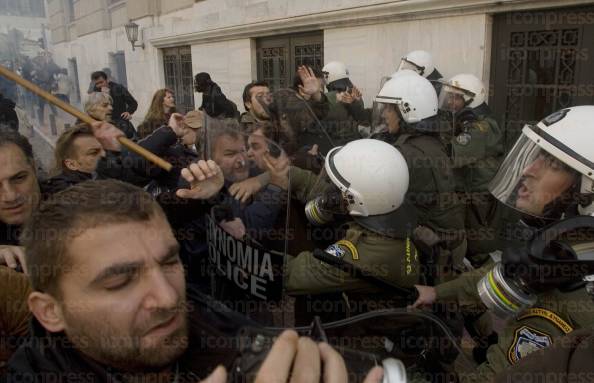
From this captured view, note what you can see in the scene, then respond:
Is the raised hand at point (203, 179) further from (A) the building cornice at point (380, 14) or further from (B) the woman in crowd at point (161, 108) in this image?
(A) the building cornice at point (380, 14)

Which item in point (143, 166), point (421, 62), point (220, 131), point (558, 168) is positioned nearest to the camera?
point (558, 168)

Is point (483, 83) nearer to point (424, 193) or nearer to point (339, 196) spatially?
point (424, 193)

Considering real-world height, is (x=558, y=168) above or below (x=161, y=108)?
below

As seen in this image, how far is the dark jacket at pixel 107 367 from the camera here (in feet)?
4.00

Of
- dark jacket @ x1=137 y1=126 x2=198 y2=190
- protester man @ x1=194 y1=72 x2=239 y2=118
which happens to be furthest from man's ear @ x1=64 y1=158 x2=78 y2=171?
protester man @ x1=194 y1=72 x2=239 y2=118

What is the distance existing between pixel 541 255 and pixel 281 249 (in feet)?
3.27

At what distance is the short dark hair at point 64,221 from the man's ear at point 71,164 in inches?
74.9

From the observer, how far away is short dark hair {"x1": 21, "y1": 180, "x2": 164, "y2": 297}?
54.6 inches

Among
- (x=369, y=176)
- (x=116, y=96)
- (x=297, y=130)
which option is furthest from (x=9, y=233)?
(x=116, y=96)

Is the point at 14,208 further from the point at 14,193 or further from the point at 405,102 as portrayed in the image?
the point at 405,102

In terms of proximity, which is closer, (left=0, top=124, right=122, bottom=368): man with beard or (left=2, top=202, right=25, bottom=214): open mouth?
(left=0, top=124, right=122, bottom=368): man with beard

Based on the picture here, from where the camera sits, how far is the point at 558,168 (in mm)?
1957

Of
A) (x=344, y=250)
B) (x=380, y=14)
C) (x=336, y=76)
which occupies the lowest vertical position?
(x=344, y=250)

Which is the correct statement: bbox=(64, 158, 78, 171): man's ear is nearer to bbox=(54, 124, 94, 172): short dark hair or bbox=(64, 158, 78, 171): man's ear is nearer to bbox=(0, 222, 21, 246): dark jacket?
bbox=(54, 124, 94, 172): short dark hair
